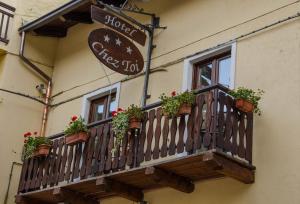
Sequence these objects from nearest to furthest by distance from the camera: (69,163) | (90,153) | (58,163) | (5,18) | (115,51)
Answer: (90,153), (115,51), (69,163), (58,163), (5,18)

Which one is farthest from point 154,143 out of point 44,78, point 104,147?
point 44,78

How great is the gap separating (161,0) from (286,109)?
4694 millimetres

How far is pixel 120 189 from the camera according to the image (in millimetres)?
11609

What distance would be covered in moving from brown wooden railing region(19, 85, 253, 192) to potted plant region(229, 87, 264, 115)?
0.10 m

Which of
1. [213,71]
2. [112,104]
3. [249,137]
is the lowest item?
[249,137]

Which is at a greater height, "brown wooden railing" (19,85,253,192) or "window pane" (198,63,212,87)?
"window pane" (198,63,212,87)

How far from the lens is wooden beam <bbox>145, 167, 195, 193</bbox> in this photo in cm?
Answer: 1057

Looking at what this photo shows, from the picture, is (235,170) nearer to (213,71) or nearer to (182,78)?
(213,71)

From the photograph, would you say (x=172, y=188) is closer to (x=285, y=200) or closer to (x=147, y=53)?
(x=285, y=200)

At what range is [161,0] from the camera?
13992mm

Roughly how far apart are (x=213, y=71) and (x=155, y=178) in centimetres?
261

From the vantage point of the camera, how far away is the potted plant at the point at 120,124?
1141 centimetres

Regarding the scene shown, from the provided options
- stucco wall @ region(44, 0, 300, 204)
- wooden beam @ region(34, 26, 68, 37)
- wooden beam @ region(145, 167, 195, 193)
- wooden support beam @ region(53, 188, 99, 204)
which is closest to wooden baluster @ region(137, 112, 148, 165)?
wooden beam @ region(145, 167, 195, 193)

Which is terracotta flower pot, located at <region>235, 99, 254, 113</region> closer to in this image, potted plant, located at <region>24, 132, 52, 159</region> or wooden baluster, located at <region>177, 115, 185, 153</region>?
wooden baluster, located at <region>177, 115, 185, 153</region>
